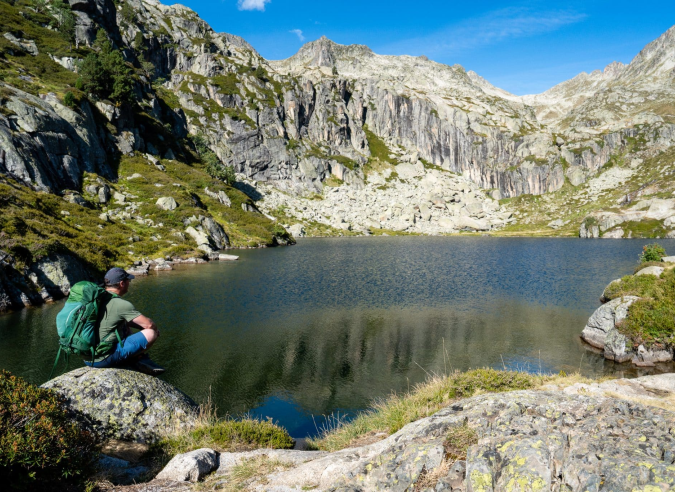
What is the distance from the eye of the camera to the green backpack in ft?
28.7

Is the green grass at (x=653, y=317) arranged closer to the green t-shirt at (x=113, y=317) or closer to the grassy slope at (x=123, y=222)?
the green t-shirt at (x=113, y=317)

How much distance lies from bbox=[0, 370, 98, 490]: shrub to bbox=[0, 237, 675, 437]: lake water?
11842mm

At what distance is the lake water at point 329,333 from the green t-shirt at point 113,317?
11.1 m

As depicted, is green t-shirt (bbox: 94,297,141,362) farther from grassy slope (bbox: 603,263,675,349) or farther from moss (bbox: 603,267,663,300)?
moss (bbox: 603,267,663,300)

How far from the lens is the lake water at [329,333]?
22.3m

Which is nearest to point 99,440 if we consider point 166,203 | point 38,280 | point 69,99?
point 38,280

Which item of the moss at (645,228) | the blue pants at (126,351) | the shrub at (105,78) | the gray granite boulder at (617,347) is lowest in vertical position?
the gray granite boulder at (617,347)

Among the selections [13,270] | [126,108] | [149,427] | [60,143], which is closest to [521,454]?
[149,427]

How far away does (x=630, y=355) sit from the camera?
26.4 meters

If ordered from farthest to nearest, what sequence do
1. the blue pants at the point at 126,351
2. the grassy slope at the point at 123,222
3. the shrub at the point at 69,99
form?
the shrub at the point at 69,99 < the grassy slope at the point at 123,222 < the blue pants at the point at 126,351

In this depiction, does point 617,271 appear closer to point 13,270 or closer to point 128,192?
point 13,270

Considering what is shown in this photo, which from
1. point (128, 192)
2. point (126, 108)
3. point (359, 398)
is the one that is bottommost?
point (359, 398)

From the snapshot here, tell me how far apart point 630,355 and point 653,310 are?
3.90 metres

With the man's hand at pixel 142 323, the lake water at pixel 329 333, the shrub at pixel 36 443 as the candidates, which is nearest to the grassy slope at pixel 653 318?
the lake water at pixel 329 333
